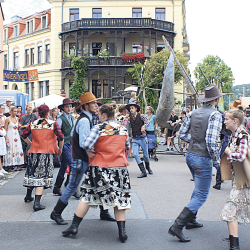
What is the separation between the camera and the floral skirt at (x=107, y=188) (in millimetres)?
3803

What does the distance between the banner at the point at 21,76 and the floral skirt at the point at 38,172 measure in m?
13.8

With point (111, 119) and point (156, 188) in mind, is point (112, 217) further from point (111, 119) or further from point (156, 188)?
point (156, 188)

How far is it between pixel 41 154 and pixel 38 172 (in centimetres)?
30

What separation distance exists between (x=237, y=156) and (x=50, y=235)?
2.49 meters

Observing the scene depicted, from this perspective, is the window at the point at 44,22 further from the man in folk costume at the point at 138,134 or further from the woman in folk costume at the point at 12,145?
the man in folk costume at the point at 138,134

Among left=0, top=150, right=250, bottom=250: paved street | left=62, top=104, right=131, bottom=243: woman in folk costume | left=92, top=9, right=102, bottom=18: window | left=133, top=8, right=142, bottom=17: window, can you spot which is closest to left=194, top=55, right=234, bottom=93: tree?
left=133, top=8, right=142, bottom=17: window

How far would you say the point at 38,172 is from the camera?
526cm

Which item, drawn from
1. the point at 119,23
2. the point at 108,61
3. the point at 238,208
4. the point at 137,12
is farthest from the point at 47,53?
the point at 238,208

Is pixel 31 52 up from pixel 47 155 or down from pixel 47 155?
up

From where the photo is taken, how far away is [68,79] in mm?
34469

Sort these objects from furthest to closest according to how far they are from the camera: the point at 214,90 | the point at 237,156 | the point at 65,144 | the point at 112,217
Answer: the point at 65,144 < the point at 112,217 < the point at 214,90 < the point at 237,156

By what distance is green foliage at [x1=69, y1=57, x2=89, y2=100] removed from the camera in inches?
1231

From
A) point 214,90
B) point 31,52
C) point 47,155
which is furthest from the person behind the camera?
point 31,52

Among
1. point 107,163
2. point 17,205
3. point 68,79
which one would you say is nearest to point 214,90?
point 107,163
